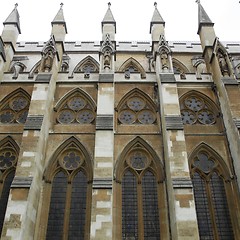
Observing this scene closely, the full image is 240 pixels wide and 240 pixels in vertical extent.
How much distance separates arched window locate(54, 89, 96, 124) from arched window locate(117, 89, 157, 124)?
1599mm

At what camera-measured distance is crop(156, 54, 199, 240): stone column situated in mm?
11159

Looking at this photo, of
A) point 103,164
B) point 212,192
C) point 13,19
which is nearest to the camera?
point 103,164

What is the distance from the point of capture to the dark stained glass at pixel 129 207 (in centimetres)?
1258

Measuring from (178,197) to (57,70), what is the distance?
33.0 ft

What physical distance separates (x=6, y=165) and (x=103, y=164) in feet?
16.4

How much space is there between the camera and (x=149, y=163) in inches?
559

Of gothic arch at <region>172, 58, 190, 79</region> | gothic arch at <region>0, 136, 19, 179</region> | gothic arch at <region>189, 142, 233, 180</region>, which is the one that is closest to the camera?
gothic arch at <region>189, 142, 233, 180</region>

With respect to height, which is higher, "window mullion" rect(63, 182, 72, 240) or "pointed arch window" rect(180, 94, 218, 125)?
"pointed arch window" rect(180, 94, 218, 125)

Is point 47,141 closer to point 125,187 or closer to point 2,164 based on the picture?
point 2,164

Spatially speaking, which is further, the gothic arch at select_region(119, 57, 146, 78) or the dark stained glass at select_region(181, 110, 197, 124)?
the gothic arch at select_region(119, 57, 146, 78)

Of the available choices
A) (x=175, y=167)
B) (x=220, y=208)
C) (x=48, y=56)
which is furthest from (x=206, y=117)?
(x=48, y=56)

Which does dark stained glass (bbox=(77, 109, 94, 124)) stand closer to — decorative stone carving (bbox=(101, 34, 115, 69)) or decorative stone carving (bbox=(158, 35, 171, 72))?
decorative stone carving (bbox=(101, 34, 115, 69))

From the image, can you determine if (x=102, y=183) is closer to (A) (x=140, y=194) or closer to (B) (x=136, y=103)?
(A) (x=140, y=194)

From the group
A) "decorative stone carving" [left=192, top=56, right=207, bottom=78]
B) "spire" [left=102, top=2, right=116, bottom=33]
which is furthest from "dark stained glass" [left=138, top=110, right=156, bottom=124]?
"spire" [left=102, top=2, right=116, bottom=33]
